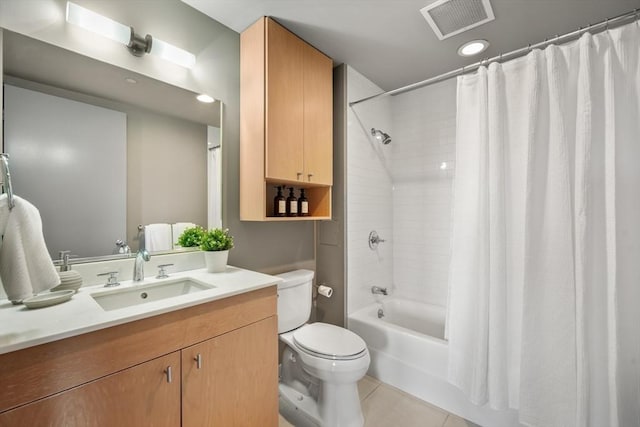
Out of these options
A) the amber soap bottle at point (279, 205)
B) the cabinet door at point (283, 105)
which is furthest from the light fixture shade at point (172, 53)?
the amber soap bottle at point (279, 205)

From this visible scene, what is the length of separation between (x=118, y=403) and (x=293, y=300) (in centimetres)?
105

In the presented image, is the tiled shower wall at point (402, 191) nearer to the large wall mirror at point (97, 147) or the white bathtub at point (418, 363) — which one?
the white bathtub at point (418, 363)

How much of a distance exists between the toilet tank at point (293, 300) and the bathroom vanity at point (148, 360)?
0.41m

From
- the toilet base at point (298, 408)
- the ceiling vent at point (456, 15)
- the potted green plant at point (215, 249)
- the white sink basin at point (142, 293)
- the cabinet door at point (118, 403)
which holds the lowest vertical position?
the toilet base at point (298, 408)

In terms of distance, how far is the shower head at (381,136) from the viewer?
2.41 meters

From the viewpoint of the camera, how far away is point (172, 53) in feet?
4.97

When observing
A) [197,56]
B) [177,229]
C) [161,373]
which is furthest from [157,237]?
[197,56]

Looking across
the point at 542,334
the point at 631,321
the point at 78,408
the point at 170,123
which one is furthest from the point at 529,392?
the point at 170,123

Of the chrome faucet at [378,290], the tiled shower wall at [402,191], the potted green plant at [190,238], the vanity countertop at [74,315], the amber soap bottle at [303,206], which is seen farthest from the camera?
the chrome faucet at [378,290]

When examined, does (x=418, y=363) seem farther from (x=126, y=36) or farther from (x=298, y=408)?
(x=126, y=36)

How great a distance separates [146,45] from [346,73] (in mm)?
1389

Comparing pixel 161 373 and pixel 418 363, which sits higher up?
pixel 161 373

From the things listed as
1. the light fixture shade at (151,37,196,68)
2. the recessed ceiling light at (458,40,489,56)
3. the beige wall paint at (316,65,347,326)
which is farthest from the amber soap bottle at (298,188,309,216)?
the recessed ceiling light at (458,40,489,56)

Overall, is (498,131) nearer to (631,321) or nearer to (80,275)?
(631,321)
